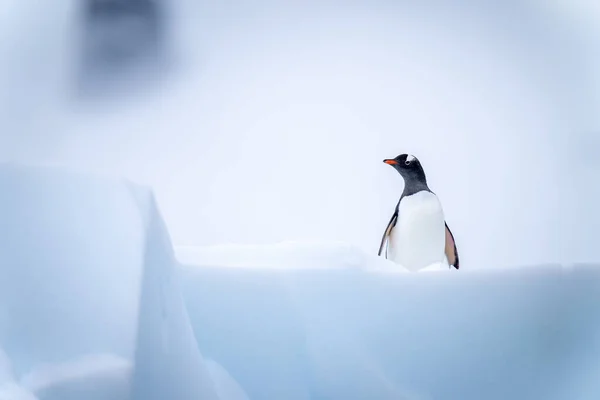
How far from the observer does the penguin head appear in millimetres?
1147

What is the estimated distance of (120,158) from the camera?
3.42 feet

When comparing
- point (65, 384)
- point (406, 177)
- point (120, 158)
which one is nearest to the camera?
point (65, 384)

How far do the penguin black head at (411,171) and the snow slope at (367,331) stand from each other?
0.86ft

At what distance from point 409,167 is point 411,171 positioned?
0.01 meters

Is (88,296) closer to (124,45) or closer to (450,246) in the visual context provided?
(124,45)

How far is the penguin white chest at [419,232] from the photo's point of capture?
1.14 m

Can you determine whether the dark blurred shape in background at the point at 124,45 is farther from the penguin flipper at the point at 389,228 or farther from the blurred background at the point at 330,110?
the penguin flipper at the point at 389,228

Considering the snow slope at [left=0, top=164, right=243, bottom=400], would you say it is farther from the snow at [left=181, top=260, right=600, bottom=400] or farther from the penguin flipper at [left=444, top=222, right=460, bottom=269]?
the penguin flipper at [left=444, top=222, right=460, bottom=269]

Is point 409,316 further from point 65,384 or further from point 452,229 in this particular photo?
point 65,384

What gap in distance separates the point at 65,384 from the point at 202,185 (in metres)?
0.44

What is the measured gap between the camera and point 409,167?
1150 millimetres

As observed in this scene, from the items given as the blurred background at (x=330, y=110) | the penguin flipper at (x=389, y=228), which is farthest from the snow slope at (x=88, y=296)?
the penguin flipper at (x=389, y=228)

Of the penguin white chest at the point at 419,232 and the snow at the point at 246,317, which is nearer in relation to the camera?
the snow at the point at 246,317

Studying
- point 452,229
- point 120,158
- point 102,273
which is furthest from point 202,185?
point 452,229
